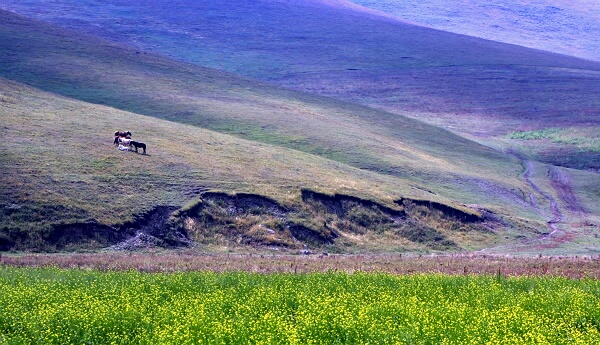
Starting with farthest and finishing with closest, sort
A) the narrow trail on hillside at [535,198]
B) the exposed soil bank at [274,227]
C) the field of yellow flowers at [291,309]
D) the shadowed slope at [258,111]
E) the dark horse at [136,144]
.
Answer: the shadowed slope at [258,111]
the narrow trail on hillside at [535,198]
the dark horse at [136,144]
the exposed soil bank at [274,227]
the field of yellow flowers at [291,309]

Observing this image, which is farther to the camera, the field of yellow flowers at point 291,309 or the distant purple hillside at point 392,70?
the distant purple hillside at point 392,70

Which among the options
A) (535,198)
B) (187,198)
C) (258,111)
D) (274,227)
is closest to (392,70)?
(258,111)

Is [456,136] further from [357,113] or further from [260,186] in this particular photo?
[260,186]

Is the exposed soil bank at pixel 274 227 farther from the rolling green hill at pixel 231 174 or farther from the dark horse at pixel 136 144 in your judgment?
the dark horse at pixel 136 144

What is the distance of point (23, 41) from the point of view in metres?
113

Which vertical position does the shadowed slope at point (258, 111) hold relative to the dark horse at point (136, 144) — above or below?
below

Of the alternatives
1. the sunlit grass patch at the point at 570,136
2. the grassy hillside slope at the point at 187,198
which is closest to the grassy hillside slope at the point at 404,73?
the sunlit grass patch at the point at 570,136

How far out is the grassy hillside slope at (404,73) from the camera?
441 feet

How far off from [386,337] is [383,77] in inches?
5955

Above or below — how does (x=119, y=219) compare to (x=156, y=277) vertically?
below

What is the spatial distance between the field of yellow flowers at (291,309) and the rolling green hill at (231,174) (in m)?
19.6

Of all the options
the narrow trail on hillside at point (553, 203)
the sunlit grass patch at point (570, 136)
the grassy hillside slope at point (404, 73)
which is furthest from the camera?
the grassy hillside slope at point (404, 73)

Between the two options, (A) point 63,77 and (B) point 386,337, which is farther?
(A) point 63,77

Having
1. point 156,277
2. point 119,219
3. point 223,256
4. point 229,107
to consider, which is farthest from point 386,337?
point 229,107
